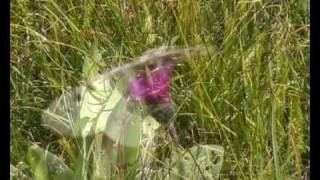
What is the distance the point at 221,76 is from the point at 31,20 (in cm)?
43

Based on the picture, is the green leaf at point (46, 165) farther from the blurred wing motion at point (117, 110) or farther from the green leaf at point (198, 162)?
the green leaf at point (198, 162)

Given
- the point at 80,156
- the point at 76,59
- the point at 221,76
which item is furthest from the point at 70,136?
the point at 221,76

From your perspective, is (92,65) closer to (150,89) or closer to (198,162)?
(150,89)

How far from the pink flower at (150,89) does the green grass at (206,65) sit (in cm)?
4

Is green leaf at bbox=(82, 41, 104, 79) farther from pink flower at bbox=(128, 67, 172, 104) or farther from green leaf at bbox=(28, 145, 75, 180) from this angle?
green leaf at bbox=(28, 145, 75, 180)

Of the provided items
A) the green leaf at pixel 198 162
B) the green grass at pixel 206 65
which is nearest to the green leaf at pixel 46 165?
the green grass at pixel 206 65

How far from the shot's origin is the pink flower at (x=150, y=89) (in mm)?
1522

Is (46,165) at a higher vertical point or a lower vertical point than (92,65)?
lower

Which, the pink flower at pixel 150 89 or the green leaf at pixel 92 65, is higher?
Result: the green leaf at pixel 92 65

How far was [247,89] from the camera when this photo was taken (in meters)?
1.53

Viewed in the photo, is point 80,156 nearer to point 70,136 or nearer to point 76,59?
point 70,136

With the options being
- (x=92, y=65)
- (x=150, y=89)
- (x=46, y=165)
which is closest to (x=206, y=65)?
(x=150, y=89)

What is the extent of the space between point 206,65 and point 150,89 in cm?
12

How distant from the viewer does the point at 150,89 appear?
60.4 inches
